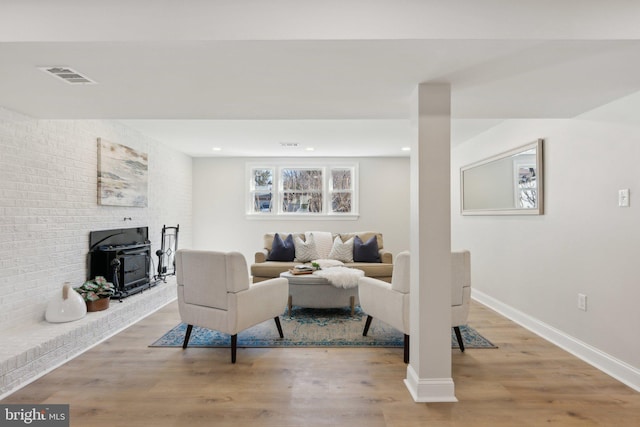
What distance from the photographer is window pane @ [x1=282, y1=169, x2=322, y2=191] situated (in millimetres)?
6664

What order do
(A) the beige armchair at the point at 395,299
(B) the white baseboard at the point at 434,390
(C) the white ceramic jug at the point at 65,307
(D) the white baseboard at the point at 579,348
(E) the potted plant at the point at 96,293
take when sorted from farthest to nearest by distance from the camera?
Answer: (E) the potted plant at the point at 96,293 < (C) the white ceramic jug at the point at 65,307 < (A) the beige armchair at the point at 395,299 < (D) the white baseboard at the point at 579,348 < (B) the white baseboard at the point at 434,390

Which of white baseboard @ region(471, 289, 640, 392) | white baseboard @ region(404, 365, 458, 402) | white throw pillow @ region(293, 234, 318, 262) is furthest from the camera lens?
white throw pillow @ region(293, 234, 318, 262)

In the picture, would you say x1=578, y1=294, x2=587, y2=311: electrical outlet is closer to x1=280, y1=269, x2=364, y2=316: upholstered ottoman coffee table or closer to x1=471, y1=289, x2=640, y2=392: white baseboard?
x1=471, y1=289, x2=640, y2=392: white baseboard

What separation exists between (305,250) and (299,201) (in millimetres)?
1546

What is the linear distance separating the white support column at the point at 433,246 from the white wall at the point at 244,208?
4.40 metres

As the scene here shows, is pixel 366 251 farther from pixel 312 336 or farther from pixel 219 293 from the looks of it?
pixel 219 293

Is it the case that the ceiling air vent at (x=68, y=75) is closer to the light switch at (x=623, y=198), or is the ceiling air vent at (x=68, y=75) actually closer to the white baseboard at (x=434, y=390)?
the white baseboard at (x=434, y=390)

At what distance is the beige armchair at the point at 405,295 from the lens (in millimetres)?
2715

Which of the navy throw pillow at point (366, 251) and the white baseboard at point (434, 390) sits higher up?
the navy throw pillow at point (366, 251)

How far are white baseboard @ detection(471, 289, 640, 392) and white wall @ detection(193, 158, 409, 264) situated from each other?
2809 millimetres

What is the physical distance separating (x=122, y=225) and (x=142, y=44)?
3095 millimetres

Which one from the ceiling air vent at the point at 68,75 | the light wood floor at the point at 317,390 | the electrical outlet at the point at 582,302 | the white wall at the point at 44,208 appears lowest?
the light wood floor at the point at 317,390

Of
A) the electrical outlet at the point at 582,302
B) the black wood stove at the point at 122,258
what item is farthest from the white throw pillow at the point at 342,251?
the electrical outlet at the point at 582,302

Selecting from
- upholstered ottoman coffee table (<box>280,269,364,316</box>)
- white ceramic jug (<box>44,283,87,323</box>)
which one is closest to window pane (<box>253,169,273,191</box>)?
upholstered ottoman coffee table (<box>280,269,364,316</box>)
